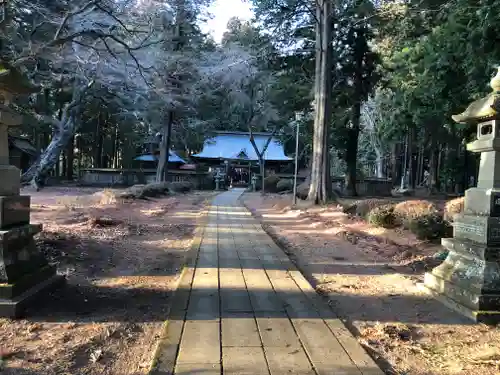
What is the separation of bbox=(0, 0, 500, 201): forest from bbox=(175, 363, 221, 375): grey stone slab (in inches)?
139

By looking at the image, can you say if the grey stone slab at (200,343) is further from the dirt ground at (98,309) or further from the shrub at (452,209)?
the shrub at (452,209)

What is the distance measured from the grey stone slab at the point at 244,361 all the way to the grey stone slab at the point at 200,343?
8cm

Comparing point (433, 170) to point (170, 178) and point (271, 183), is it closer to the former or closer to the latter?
point (271, 183)

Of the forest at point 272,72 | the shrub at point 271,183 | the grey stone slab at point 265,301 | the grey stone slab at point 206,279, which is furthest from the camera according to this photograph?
the shrub at point 271,183

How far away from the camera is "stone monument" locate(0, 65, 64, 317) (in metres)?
4.21

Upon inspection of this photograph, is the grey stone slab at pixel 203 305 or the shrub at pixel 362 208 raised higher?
the shrub at pixel 362 208

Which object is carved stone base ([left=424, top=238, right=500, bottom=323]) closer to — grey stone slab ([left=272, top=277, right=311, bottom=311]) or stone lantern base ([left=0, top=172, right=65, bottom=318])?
grey stone slab ([left=272, top=277, right=311, bottom=311])

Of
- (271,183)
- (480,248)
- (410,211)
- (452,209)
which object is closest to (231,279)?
(480,248)

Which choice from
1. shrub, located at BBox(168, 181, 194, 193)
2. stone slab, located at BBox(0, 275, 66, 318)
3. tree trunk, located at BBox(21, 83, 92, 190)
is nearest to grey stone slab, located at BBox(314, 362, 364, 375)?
stone slab, located at BBox(0, 275, 66, 318)

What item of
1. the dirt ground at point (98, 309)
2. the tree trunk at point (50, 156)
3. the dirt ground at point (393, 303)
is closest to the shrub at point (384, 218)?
the dirt ground at point (393, 303)

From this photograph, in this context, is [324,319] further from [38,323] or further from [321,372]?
[38,323]

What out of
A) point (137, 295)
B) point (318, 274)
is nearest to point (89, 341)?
point (137, 295)

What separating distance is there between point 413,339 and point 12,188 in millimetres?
4067

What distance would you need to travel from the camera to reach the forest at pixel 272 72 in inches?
469
